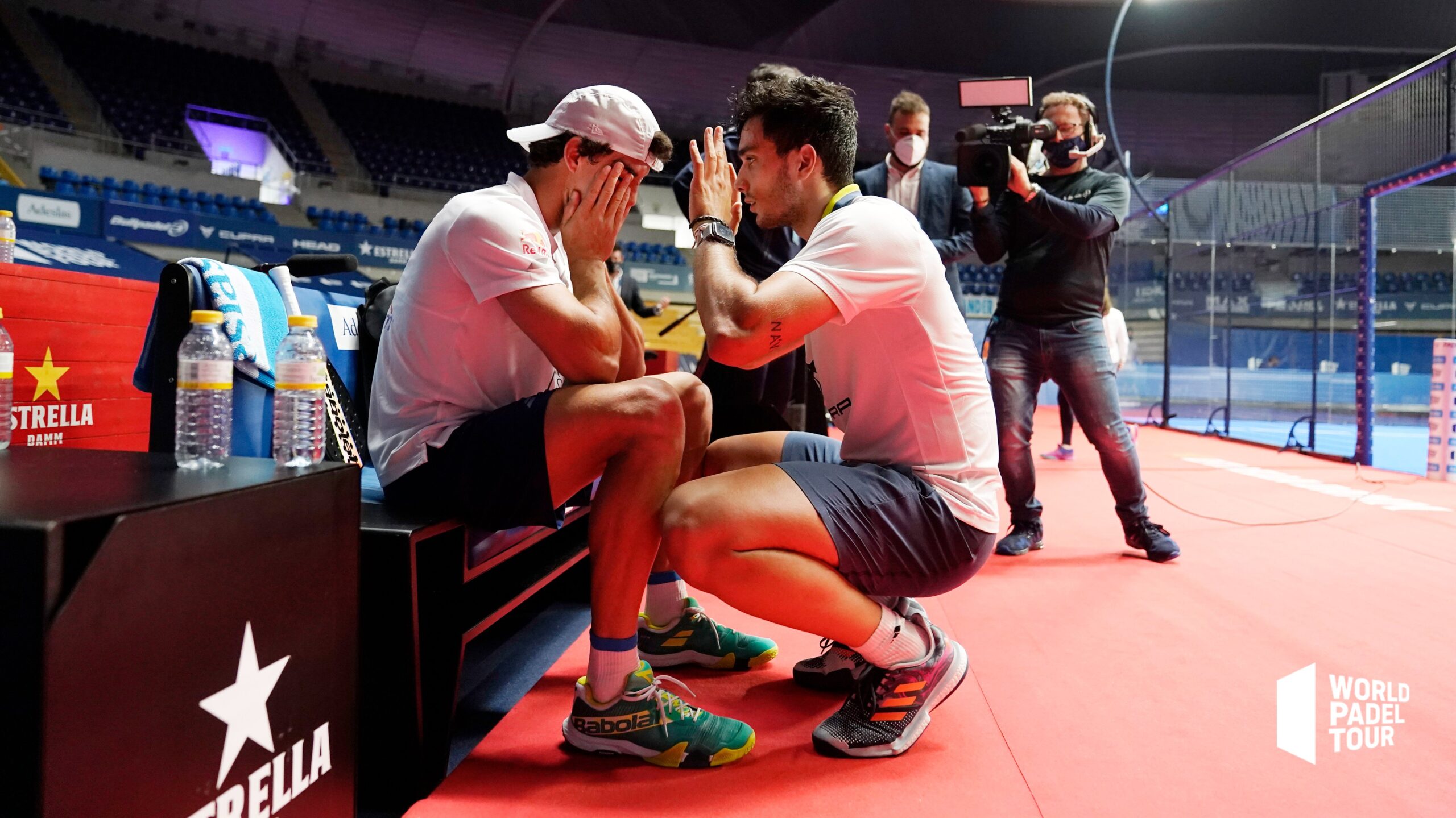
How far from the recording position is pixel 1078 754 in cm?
138

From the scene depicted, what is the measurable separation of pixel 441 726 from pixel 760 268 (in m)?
1.72

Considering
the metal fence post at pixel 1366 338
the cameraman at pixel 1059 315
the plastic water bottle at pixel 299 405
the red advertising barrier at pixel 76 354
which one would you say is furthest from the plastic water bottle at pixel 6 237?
the metal fence post at pixel 1366 338

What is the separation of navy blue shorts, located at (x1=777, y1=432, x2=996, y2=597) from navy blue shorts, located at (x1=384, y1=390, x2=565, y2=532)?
45 centimetres

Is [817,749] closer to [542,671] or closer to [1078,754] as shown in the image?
[1078,754]

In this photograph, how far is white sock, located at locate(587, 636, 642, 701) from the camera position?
1.35 meters

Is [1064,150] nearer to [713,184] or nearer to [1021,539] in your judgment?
[1021,539]

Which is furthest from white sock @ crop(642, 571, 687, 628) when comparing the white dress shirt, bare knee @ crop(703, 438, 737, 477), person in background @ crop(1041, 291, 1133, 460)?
person in background @ crop(1041, 291, 1133, 460)

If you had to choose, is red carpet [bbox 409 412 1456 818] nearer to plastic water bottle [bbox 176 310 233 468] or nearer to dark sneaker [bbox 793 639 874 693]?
dark sneaker [bbox 793 639 874 693]

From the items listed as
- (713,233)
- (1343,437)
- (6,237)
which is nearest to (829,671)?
(713,233)

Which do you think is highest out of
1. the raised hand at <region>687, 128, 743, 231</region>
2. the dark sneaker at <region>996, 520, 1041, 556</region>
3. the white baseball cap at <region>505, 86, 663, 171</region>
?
the white baseball cap at <region>505, 86, 663, 171</region>

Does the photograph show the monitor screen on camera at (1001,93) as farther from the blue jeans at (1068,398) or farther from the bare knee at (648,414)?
the bare knee at (648,414)

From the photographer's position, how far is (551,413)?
1.37 meters

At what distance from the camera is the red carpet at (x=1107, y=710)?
4.05 feet

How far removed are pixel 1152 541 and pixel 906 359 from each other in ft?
5.85
